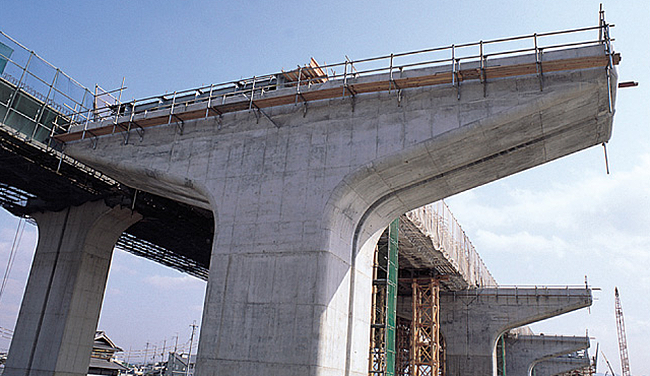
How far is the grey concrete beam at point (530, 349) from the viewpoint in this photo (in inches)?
2694

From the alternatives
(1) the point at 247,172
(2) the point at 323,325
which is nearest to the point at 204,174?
(1) the point at 247,172

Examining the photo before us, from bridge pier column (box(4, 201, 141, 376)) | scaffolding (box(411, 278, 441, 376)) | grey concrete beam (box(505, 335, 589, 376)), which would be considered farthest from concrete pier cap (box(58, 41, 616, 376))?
grey concrete beam (box(505, 335, 589, 376))

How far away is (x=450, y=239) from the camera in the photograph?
1639 inches

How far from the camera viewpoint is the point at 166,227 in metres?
39.1

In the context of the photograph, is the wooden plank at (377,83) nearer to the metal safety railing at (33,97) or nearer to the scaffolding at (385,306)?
the metal safety railing at (33,97)

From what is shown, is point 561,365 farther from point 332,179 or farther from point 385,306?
point 332,179

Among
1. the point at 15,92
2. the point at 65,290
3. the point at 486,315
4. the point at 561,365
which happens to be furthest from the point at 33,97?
the point at 561,365

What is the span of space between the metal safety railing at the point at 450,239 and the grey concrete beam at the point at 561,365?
42061 mm

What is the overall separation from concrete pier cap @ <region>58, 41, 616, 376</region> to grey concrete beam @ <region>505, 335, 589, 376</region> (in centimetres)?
5593

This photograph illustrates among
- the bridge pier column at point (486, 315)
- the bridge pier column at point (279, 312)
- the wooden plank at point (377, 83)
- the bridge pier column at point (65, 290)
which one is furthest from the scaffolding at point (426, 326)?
the wooden plank at point (377, 83)

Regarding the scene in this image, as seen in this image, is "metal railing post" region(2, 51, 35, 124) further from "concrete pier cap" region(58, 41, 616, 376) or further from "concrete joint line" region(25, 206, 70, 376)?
"concrete joint line" region(25, 206, 70, 376)

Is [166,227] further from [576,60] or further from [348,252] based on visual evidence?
[576,60]

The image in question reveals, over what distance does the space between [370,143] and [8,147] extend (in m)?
19.5

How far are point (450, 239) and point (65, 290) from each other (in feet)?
92.9
